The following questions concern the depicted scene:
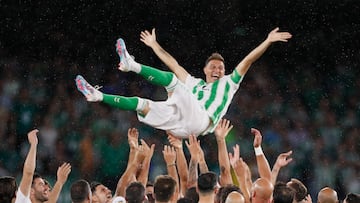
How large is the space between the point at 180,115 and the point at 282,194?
230 cm

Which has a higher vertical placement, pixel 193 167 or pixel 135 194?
pixel 193 167

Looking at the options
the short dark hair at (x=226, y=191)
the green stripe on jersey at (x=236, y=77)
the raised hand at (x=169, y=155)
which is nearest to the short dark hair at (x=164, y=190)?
the short dark hair at (x=226, y=191)

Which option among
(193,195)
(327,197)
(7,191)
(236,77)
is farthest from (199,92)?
(7,191)

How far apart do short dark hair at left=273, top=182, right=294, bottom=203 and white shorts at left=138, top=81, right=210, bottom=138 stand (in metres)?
2.12

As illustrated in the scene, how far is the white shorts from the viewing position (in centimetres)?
624

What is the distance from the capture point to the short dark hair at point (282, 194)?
4.14m

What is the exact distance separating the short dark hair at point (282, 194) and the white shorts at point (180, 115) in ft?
6.95

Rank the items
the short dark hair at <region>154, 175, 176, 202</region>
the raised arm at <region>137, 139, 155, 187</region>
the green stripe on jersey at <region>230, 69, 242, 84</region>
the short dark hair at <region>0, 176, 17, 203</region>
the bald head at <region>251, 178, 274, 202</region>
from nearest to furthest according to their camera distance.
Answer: the short dark hair at <region>0, 176, 17, 203</region> < the bald head at <region>251, 178, 274, 202</region> < the short dark hair at <region>154, 175, 176, 202</region> < the raised arm at <region>137, 139, 155, 187</region> < the green stripe on jersey at <region>230, 69, 242, 84</region>

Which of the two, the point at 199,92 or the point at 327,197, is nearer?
the point at 327,197

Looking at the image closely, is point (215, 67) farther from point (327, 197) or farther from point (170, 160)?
point (327, 197)

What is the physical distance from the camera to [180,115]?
631 cm

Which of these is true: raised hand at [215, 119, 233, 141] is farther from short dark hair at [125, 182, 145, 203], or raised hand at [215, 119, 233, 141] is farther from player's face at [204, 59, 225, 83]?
short dark hair at [125, 182, 145, 203]

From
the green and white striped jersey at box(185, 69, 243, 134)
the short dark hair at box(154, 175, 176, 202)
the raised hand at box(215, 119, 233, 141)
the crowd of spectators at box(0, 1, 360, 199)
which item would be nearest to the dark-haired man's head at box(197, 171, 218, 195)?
the short dark hair at box(154, 175, 176, 202)

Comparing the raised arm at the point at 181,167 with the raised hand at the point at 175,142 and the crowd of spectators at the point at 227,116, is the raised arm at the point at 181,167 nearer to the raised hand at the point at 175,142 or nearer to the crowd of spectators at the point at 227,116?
the raised hand at the point at 175,142
